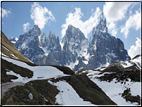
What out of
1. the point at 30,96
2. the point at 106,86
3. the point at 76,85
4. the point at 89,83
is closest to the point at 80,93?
the point at 76,85

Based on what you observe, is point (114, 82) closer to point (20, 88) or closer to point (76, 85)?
point (76, 85)

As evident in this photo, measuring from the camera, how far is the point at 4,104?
17.5 metres

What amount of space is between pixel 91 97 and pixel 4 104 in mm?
23190

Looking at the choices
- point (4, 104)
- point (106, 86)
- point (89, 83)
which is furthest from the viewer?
point (106, 86)

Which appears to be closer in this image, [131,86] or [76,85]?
[76,85]

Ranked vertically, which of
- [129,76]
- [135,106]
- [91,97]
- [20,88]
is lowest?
[135,106]

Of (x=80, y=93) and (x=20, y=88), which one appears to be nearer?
(x=20, y=88)

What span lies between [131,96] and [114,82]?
15050 mm

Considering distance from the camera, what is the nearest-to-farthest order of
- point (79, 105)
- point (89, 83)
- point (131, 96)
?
1. point (79, 105)
2. point (131, 96)
3. point (89, 83)

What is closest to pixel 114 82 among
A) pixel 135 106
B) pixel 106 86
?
pixel 106 86

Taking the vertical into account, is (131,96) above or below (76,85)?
below

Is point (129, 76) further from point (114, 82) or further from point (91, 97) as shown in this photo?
point (91, 97)

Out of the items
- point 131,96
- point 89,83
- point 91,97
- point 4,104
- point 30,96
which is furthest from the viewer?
point 89,83

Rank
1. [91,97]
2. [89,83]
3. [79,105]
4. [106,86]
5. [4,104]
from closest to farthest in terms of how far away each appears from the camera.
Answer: [4,104], [79,105], [91,97], [89,83], [106,86]
